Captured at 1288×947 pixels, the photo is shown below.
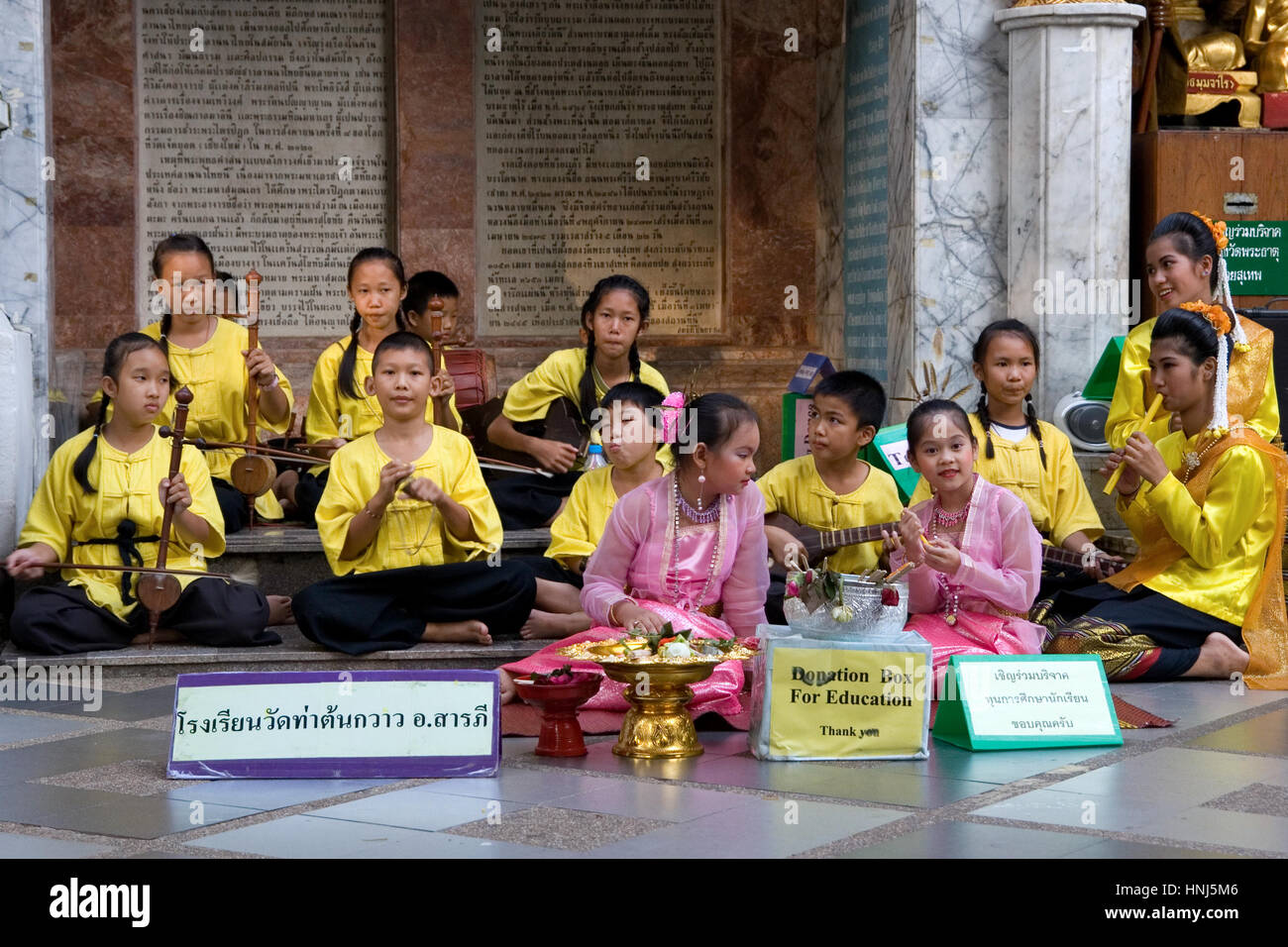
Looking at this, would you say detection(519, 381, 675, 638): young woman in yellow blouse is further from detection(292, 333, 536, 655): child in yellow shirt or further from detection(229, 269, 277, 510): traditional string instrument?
detection(229, 269, 277, 510): traditional string instrument

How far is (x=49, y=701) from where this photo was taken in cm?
594

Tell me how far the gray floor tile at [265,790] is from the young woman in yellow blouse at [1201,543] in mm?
2785

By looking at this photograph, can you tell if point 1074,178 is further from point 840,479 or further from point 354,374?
point 354,374

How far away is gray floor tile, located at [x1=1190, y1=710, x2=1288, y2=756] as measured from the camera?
507 cm

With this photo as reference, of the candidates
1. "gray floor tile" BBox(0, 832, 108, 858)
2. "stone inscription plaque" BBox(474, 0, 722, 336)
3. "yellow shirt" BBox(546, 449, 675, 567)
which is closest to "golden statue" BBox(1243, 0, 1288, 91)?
"stone inscription plaque" BBox(474, 0, 722, 336)

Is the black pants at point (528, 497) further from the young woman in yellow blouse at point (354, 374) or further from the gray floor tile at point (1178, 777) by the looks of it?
the gray floor tile at point (1178, 777)

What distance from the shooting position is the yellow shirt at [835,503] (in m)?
6.46

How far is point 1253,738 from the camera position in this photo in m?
5.22

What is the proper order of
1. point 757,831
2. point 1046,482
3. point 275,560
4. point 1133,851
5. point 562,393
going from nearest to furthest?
point 1133,851 → point 757,831 → point 1046,482 → point 275,560 → point 562,393

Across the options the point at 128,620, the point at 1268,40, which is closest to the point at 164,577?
the point at 128,620

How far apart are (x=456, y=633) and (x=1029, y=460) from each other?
91.8 inches

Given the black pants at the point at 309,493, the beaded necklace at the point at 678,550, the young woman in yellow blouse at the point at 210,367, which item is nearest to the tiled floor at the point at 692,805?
the beaded necklace at the point at 678,550
